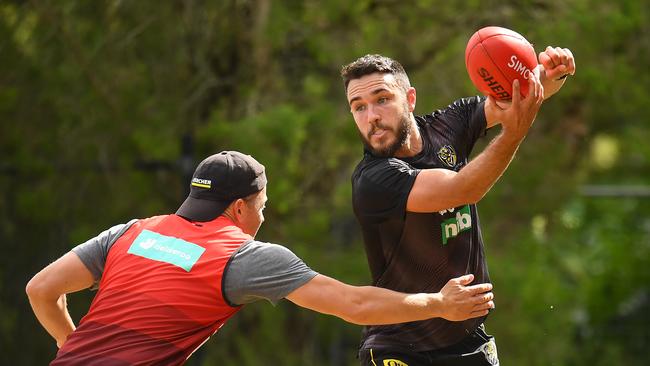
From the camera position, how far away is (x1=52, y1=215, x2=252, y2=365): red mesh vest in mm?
3980

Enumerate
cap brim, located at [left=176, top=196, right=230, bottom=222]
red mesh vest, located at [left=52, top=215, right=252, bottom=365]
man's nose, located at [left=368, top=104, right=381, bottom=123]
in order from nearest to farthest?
red mesh vest, located at [left=52, top=215, right=252, bottom=365], cap brim, located at [left=176, top=196, right=230, bottom=222], man's nose, located at [left=368, top=104, right=381, bottom=123]

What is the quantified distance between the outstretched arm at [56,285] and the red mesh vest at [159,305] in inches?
11.6

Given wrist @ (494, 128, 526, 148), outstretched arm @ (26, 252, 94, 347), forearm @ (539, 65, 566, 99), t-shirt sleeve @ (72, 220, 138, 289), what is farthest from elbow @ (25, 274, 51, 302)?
forearm @ (539, 65, 566, 99)

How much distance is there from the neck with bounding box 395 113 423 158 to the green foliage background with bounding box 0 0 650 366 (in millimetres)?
3972

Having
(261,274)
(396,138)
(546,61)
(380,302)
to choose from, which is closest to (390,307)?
(380,302)

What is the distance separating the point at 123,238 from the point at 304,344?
20.1 feet

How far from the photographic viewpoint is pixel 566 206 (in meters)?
11.1

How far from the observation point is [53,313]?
14.9ft

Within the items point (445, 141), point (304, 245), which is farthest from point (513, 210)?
point (445, 141)

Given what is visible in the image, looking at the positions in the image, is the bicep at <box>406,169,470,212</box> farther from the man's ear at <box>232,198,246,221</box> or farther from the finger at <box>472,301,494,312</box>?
the man's ear at <box>232,198,246,221</box>

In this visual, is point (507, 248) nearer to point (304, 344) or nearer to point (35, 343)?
point (304, 344)

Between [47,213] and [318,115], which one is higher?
[318,115]

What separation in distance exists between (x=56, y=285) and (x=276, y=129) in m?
4.61

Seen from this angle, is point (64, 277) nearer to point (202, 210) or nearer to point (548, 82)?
point (202, 210)
